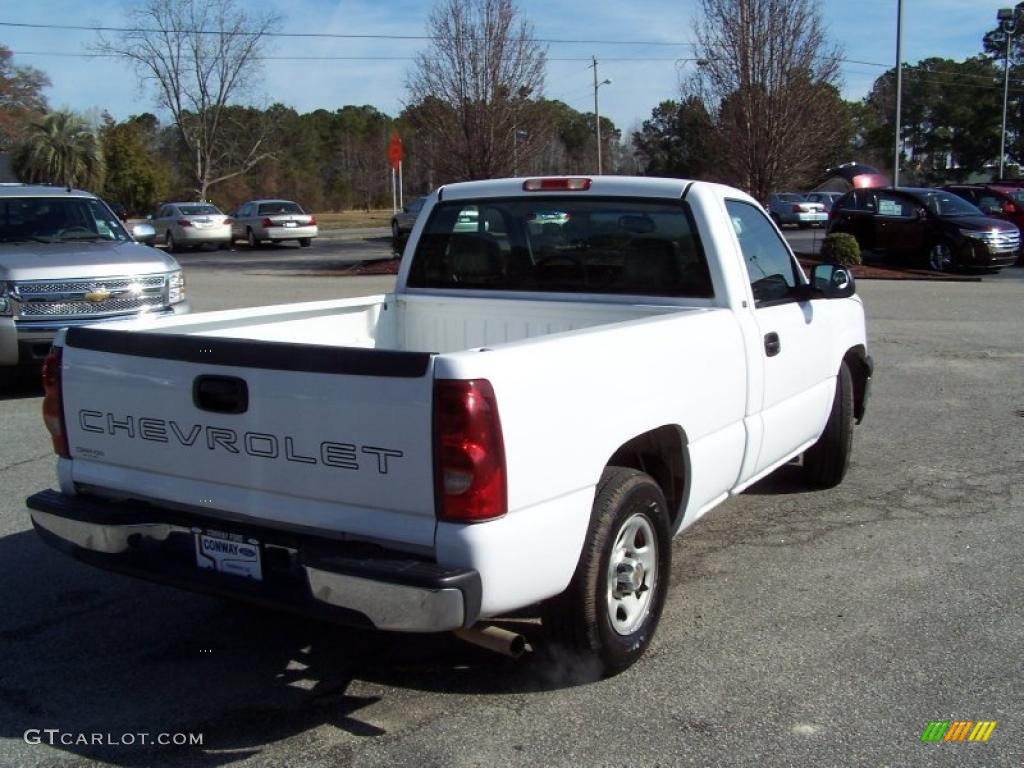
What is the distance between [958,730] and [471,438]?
1991mm

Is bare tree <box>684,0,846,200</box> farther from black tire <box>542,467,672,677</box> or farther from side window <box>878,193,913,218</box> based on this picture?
black tire <box>542,467,672,677</box>

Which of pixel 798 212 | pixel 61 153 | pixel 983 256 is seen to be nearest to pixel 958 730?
pixel 983 256

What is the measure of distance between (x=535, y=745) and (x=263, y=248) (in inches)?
1321

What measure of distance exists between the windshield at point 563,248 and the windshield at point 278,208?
3018cm

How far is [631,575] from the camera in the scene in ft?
13.2

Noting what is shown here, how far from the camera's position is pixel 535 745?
3.54 m

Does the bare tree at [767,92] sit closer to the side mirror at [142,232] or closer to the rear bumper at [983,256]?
the rear bumper at [983,256]

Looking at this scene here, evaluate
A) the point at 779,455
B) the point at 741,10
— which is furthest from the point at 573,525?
the point at 741,10

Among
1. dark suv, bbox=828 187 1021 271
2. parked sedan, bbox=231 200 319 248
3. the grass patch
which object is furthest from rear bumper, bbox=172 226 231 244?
dark suv, bbox=828 187 1021 271

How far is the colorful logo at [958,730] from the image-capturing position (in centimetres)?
358

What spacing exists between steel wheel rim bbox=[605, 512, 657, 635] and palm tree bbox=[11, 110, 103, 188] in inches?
1892

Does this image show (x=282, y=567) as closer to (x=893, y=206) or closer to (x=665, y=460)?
(x=665, y=460)

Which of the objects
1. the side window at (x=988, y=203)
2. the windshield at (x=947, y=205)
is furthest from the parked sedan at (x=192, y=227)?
the side window at (x=988, y=203)

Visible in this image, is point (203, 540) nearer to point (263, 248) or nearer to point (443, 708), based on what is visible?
point (443, 708)
